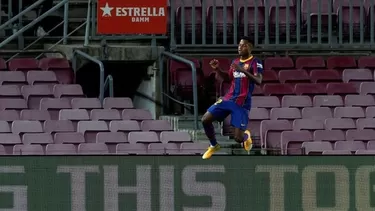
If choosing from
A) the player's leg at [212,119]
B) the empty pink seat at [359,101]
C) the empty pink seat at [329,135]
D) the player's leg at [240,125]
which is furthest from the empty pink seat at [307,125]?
the player's leg at [212,119]

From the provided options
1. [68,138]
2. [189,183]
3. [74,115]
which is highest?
[74,115]

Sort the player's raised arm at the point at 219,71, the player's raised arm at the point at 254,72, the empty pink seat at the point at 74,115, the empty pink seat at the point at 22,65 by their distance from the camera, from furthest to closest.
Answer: the empty pink seat at the point at 22,65 < the empty pink seat at the point at 74,115 < the player's raised arm at the point at 254,72 < the player's raised arm at the point at 219,71

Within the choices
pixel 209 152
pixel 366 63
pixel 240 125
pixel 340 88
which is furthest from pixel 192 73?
pixel 209 152

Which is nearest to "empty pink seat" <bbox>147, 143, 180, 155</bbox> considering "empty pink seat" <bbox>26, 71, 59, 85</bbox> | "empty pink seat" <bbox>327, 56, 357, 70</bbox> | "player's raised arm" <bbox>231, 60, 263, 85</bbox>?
"player's raised arm" <bbox>231, 60, 263, 85</bbox>

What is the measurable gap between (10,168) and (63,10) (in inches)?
238

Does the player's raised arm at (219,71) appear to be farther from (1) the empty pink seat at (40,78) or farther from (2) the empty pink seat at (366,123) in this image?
(1) the empty pink seat at (40,78)

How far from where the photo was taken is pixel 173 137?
14.9 meters

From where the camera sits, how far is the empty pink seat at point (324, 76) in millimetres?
17109

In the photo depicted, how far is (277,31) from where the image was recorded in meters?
17.6

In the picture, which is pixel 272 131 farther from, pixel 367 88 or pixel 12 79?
pixel 12 79

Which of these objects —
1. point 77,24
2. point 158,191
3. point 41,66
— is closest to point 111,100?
point 41,66

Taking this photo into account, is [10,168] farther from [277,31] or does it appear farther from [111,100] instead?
[277,31]

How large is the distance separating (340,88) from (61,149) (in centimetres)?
444

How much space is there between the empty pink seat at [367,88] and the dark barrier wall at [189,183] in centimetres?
453
